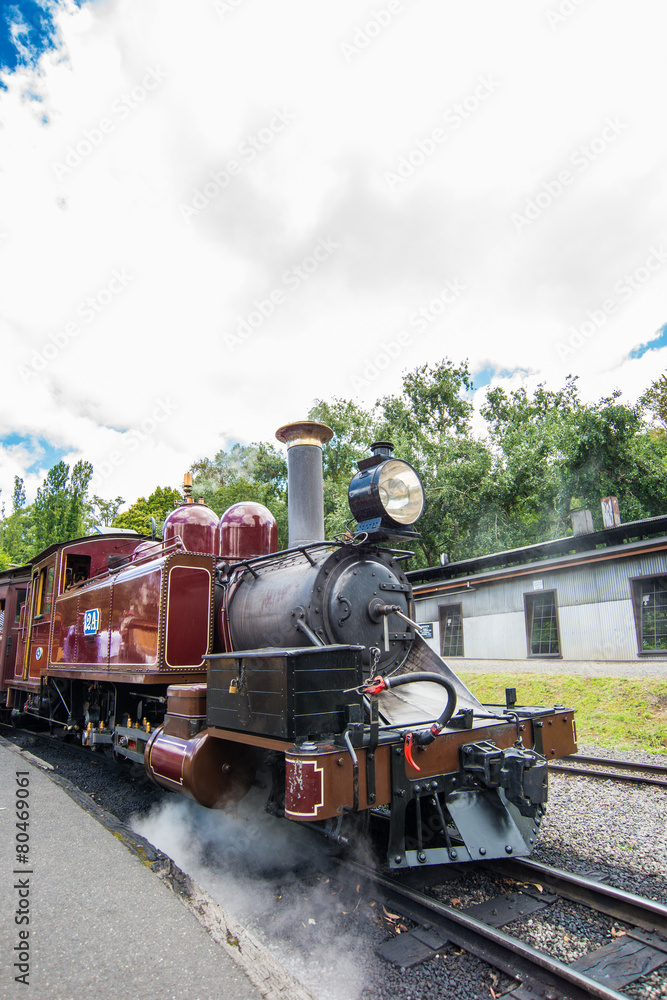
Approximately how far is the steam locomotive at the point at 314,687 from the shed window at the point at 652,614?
8.56 metres

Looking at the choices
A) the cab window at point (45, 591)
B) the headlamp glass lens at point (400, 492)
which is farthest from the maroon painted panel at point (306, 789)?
the cab window at point (45, 591)

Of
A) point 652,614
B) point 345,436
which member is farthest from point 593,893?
point 345,436

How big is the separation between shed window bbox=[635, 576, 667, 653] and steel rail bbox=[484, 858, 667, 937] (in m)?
9.23

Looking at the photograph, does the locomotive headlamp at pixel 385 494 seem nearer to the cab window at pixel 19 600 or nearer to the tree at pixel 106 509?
the cab window at pixel 19 600

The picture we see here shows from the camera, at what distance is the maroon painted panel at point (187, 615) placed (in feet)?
15.1

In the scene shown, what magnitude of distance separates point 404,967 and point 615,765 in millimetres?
4765

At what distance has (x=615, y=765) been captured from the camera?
6566mm

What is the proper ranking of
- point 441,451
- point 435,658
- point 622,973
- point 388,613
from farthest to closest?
point 441,451 → point 435,658 → point 388,613 → point 622,973

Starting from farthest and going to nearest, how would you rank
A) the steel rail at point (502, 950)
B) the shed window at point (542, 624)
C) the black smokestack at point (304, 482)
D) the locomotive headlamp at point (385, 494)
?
the shed window at point (542, 624)
the black smokestack at point (304, 482)
the locomotive headlamp at point (385, 494)
the steel rail at point (502, 950)

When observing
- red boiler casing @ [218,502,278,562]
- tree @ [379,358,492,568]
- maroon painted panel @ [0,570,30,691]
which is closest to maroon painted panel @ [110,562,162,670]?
red boiler casing @ [218,502,278,562]

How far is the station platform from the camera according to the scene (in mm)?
2512

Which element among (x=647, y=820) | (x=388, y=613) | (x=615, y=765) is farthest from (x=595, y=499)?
(x=388, y=613)

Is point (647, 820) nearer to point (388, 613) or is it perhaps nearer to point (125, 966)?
point (388, 613)

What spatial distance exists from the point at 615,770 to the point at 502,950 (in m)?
4.42
